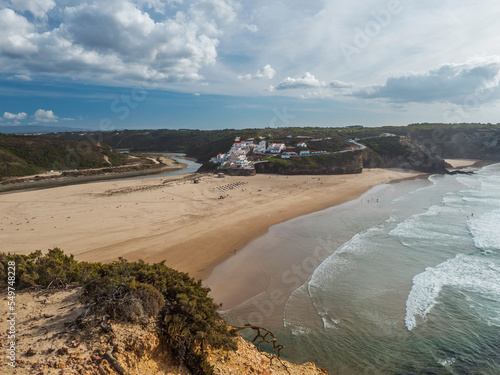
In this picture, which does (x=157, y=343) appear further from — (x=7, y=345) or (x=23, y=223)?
(x=23, y=223)

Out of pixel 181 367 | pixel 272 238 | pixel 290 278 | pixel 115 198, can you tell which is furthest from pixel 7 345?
pixel 115 198

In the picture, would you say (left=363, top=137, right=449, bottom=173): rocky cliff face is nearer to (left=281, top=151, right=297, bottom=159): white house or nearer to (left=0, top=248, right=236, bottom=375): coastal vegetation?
(left=281, top=151, right=297, bottom=159): white house

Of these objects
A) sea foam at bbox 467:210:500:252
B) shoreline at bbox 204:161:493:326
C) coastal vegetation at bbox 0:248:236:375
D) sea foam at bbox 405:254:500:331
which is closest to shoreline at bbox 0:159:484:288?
shoreline at bbox 204:161:493:326

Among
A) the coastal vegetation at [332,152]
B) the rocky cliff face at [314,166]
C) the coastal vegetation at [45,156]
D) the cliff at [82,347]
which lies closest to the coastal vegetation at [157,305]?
the cliff at [82,347]

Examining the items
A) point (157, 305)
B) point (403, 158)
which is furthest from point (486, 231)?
point (403, 158)

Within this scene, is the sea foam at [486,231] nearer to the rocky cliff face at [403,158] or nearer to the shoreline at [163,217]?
the shoreline at [163,217]
